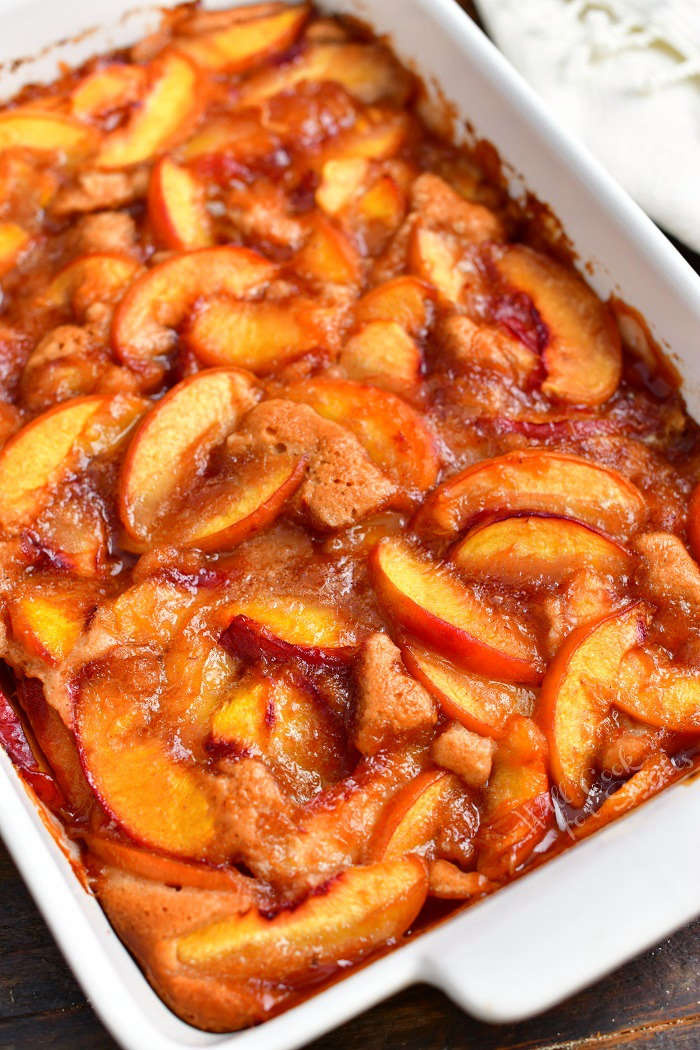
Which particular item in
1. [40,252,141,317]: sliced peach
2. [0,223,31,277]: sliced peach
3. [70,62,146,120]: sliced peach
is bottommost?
[40,252,141,317]: sliced peach

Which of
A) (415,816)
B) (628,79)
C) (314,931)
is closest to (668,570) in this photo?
(415,816)

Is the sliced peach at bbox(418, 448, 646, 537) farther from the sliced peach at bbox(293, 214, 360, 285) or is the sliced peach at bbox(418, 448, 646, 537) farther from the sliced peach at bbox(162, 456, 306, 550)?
the sliced peach at bbox(293, 214, 360, 285)

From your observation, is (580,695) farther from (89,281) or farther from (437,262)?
(89,281)

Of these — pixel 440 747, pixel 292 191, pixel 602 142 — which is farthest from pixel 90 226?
pixel 440 747

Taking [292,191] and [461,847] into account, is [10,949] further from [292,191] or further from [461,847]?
[292,191]

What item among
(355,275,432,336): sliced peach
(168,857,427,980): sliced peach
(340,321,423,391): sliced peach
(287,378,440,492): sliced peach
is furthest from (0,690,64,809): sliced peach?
(355,275,432,336): sliced peach

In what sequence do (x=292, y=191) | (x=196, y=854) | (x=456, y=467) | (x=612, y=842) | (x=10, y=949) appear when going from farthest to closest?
(x=292, y=191)
(x=456, y=467)
(x=10, y=949)
(x=196, y=854)
(x=612, y=842)
